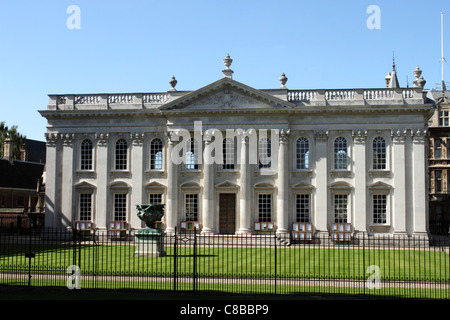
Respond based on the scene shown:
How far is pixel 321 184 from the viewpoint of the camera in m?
40.5

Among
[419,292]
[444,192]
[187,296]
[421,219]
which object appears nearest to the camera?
[187,296]

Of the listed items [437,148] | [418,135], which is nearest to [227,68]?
[418,135]

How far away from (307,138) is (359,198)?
6.03 meters

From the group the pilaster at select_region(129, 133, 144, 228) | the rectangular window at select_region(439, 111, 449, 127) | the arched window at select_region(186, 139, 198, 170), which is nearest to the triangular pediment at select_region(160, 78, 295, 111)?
the arched window at select_region(186, 139, 198, 170)

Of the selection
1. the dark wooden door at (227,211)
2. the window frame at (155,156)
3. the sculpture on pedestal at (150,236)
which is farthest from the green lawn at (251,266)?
the window frame at (155,156)

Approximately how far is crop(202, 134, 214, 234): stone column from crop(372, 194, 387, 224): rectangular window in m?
12.3

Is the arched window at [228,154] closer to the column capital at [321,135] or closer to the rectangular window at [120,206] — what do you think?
the column capital at [321,135]

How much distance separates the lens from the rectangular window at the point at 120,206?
141 feet

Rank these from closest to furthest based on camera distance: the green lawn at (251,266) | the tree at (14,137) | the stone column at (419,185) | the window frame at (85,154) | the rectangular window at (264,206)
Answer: the green lawn at (251,266), the stone column at (419,185), the rectangular window at (264,206), the window frame at (85,154), the tree at (14,137)

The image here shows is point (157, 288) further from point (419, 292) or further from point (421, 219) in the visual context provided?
point (421, 219)

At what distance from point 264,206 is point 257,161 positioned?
11.6 feet

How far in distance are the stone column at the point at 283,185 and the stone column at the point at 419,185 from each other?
9147mm
